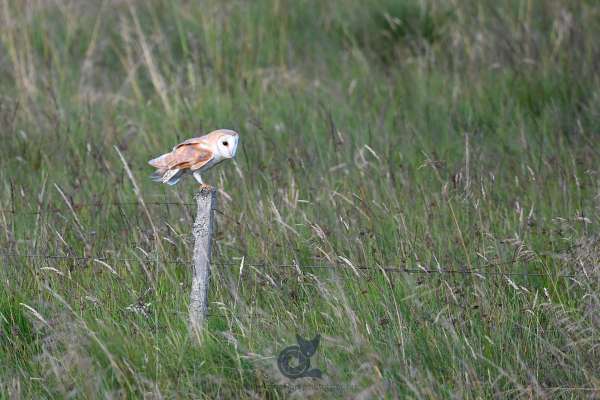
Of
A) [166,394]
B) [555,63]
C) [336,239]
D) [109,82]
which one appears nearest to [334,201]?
[336,239]

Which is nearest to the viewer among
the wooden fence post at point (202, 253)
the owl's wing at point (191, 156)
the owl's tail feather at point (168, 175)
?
the wooden fence post at point (202, 253)

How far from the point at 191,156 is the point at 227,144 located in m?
0.21

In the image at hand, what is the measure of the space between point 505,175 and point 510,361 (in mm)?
2259

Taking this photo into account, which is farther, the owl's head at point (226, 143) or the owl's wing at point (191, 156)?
the owl's wing at point (191, 156)

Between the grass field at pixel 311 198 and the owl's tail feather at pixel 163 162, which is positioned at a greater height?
the owl's tail feather at pixel 163 162

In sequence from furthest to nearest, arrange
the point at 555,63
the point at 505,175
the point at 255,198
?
the point at 555,63
the point at 505,175
the point at 255,198

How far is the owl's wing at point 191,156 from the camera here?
3725 millimetres

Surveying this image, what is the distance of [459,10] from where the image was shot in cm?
796

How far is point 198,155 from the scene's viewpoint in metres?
3.73

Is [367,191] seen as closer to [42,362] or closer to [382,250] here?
[382,250]

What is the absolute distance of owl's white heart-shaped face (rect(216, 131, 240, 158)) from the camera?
3609 millimetres

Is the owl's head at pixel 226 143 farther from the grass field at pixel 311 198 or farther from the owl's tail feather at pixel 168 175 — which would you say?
the grass field at pixel 311 198

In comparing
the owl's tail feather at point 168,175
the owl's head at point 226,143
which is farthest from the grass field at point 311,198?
the owl's head at point 226,143

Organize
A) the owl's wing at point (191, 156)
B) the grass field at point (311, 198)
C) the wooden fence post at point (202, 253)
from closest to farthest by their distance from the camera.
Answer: the grass field at point (311, 198) → the wooden fence post at point (202, 253) → the owl's wing at point (191, 156)
